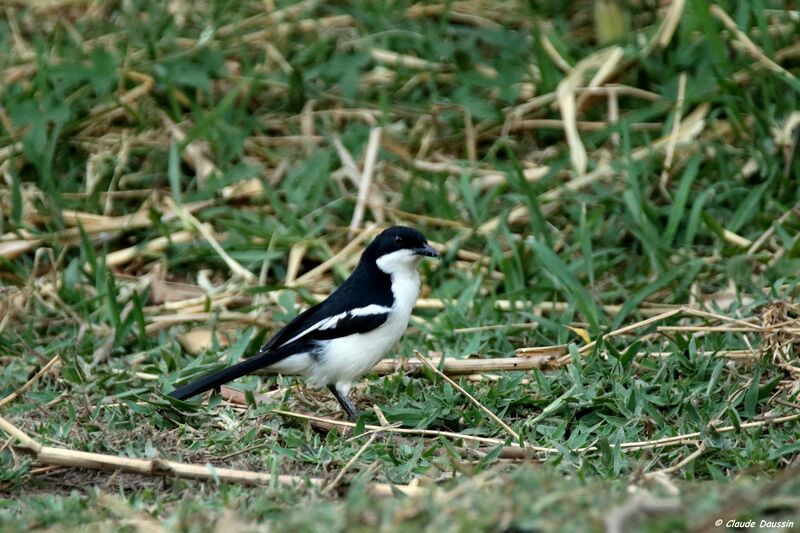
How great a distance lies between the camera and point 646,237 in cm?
713

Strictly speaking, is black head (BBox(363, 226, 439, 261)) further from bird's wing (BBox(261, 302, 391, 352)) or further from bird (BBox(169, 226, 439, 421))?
bird's wing (BBox(261, 302, 391, 352))

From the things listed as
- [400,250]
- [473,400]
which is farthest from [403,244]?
[473,400]

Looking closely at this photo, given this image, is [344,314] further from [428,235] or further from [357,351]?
[428,235]

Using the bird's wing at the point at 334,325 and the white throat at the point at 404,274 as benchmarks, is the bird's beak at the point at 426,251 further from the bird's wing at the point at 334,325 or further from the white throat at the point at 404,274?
the bird's wing at the point at 334,325

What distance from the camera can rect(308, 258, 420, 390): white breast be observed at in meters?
5.74

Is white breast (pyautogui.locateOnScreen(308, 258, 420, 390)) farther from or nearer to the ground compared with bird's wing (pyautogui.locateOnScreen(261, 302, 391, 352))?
nearer to the ground

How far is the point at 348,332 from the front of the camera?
582 cm

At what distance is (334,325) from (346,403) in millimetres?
371

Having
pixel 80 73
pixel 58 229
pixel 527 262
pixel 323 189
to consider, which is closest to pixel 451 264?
pixel 527 262

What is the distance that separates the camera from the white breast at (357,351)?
5.74 m

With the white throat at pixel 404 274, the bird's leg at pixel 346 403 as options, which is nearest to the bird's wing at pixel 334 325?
the white throat at pixel 404 274

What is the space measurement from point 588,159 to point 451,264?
1275 millimetres

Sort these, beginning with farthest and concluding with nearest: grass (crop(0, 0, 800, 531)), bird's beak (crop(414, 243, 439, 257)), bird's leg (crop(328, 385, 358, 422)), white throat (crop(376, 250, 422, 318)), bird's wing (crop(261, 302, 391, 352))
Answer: bird's beak (crop(414, 243, 439, 257)) → white throat (crop(376, 250, 422, 318)) → bird's wing (crop(261, 302, 391, 352)) → bird's leg (crop(328, 385, 358, 422)) → grass (crop(0, 0, 800, 531))

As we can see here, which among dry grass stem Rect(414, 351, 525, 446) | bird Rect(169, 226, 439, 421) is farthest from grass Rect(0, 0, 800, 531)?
bird Rect(169, 226, 439, 421)
